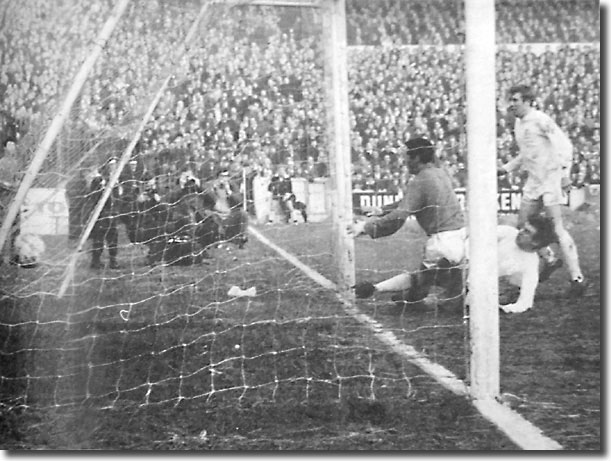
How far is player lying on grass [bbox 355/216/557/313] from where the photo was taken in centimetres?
258

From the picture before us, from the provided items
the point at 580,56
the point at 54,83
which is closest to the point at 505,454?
the point at 580,56

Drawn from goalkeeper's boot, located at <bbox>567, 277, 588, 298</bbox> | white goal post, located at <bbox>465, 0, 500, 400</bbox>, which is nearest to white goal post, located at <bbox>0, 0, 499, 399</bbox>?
white goal post, located at <bbox>465, 0, 500, 400</bbox>

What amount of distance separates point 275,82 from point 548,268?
42.4 inches

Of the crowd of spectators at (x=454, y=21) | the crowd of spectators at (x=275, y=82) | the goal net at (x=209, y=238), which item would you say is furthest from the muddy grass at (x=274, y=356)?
the crowd of spectators at (x=454, y=21)

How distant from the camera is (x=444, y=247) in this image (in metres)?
2.59

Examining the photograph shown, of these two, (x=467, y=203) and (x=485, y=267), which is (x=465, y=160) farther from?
(x=485, y=267)

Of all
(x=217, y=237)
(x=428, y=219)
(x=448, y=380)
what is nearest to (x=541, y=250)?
(x=428, y=219)

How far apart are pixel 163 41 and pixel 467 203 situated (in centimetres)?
111

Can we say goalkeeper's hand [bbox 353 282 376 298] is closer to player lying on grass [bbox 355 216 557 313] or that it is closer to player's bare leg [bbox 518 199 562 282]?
player lying on grass [bbox 355 216 557 313]

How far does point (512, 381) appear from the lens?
8.54ft

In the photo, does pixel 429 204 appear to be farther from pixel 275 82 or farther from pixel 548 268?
pixel 275 82

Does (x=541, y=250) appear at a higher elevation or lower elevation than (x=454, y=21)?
lower

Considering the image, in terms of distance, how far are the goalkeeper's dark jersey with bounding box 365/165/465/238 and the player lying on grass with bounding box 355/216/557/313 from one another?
96 mm

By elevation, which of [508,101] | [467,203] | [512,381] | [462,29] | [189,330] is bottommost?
[512,381]
